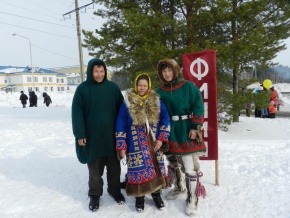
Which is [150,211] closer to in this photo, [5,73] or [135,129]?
[135,129]

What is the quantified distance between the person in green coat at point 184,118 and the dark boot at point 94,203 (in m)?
1.06

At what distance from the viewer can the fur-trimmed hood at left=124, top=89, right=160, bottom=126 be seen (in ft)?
9.93

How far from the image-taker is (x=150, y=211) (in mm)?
3146

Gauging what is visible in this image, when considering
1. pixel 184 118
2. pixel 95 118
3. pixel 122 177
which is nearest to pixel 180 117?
pixel 184 118

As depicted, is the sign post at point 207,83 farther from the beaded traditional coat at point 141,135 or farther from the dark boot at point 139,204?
the dark boot at point 139,204

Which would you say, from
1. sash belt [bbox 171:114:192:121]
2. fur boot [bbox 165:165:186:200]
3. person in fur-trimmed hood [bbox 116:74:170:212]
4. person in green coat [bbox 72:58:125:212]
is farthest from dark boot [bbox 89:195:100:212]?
sash belt [bbox 171:114:192:121]

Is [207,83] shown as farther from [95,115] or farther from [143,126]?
[95,115]

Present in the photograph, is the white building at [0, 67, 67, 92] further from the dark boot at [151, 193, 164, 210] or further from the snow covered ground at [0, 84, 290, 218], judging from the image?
the dark boot at [151, 193, 164, 210]

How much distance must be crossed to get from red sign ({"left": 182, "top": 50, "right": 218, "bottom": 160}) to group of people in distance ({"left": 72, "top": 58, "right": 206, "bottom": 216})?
611 millimetres

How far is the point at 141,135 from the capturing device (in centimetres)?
309

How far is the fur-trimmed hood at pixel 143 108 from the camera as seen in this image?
3.03 metres

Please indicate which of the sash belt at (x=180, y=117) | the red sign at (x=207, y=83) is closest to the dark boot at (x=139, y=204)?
the sash belt at (x=180, y=117)

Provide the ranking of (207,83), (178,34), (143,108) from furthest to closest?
1. (178,34)
2. (207,83)
3. (143,108)

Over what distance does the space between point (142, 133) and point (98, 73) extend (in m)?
0.87
